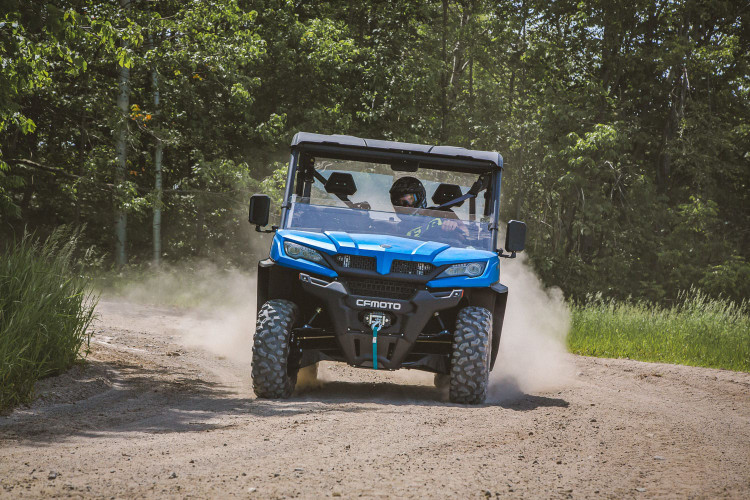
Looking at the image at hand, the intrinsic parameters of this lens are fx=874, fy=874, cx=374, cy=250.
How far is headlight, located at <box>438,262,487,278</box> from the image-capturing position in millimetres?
7719

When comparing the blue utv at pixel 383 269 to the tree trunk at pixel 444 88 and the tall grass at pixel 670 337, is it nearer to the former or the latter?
the tall grass at pixel 670 337

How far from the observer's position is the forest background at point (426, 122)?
82.6ft

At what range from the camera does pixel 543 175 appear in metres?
35.8

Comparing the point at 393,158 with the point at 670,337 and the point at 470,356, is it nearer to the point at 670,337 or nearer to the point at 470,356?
the point at 470,356

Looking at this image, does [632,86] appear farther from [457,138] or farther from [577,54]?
[457,138]

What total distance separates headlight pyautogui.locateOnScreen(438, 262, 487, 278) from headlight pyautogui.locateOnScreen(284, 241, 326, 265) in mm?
1092

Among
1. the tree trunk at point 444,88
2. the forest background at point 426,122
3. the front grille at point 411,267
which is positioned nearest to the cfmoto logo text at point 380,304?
the front grille at point 411,267

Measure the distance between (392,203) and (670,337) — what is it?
8.08 meters

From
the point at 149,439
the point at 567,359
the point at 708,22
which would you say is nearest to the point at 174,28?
the point at 567,359

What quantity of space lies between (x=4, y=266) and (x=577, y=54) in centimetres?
2889

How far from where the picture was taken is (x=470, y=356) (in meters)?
7.76

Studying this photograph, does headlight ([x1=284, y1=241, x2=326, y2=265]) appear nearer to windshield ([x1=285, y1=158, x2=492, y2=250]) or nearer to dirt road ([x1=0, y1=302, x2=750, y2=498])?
windshield ([x1=285, y1=158, x2=492, y2=250])

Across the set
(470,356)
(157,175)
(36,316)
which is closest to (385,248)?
(470,356)

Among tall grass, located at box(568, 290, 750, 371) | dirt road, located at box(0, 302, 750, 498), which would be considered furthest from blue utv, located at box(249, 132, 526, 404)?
tall grass, located at box(568, 290, 750, 371)
